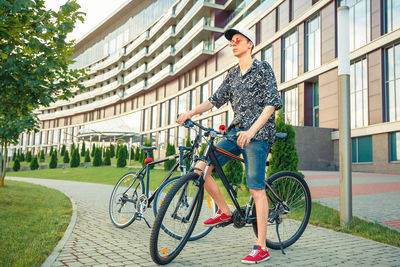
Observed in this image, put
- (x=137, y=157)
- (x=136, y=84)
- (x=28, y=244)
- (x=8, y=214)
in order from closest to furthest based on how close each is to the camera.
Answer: (x=28, y=244) < (x=8, y=214) < (x=137, y=157) < (x=136, y=84)

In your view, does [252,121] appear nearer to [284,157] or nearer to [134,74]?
[284,157]

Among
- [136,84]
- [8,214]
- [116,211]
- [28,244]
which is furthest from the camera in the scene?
[136,84]

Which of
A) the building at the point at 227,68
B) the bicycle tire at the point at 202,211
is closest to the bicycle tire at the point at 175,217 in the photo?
the bicycle tire at the point at 202,211

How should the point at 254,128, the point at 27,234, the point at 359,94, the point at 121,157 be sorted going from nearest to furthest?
the point at 254,128 → the point at 27,234 → the point at 359,94 → the point at 121,157

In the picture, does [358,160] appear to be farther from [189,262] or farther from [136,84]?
[136,84]

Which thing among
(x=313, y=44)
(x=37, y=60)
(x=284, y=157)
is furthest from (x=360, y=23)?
(x=37, y=60)

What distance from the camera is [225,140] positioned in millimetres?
3879

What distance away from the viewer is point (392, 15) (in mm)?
21016

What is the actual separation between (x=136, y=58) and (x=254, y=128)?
54838 mm

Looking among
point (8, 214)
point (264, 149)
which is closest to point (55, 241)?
point (264, 149)

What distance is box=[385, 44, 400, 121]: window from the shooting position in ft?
68.4

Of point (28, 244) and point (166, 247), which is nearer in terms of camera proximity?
point (166, 247)

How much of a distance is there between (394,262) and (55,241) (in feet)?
12.8

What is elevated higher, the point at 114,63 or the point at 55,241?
the point at 114,63
